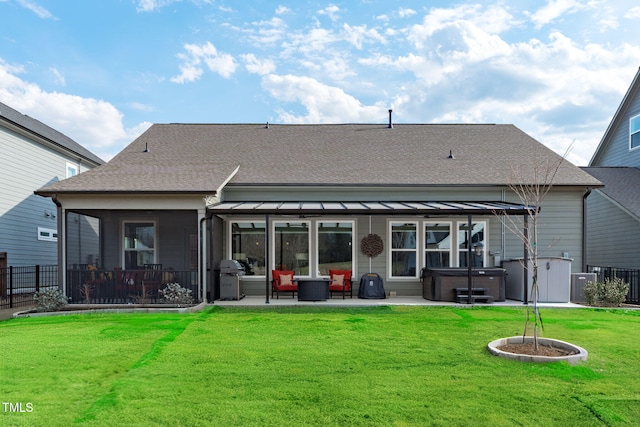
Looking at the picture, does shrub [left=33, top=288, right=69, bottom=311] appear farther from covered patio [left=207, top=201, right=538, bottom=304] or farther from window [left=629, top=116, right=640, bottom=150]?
window [left=629, top=116, right=640, bottom=150]

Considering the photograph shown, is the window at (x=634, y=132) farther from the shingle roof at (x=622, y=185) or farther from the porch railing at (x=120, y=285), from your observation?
the porch railing at (x=120, y=285)

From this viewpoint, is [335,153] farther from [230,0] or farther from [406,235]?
[230,0]

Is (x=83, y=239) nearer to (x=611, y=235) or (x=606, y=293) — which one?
(x=606, y=293)

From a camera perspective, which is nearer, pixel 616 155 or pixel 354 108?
pixel 616 155

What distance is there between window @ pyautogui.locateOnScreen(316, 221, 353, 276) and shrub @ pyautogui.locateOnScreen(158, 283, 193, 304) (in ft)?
12.4

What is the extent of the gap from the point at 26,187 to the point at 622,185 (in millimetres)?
20321

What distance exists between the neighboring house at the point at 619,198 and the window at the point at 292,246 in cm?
977

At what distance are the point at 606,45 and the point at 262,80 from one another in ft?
36.0

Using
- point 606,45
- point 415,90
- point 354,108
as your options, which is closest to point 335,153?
point 415,90

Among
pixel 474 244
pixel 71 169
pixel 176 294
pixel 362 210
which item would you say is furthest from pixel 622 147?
pixel 71 169

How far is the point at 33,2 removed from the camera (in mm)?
12312

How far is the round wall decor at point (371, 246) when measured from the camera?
39.9ft

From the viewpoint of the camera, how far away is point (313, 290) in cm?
1104

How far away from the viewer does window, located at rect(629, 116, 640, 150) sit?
16.2 meters
